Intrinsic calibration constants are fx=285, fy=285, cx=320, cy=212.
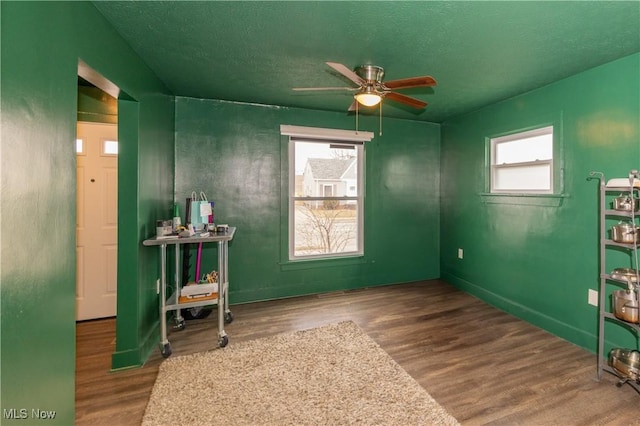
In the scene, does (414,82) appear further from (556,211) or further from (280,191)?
(280,191)

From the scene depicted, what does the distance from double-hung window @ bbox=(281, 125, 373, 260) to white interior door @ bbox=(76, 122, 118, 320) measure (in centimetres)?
197

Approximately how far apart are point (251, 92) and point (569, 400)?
3.73 meters

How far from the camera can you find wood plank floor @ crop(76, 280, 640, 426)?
5.88 ft

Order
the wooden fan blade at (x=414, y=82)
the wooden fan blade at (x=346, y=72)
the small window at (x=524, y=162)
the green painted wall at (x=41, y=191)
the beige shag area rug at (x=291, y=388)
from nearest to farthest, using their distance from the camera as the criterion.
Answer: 1. the green painted wall at (x=41, y=191)
2. the beige shag area rug at (x=291, y=388)
3. the wooden fan blade at (x=346, y=72)
4. the wooden fan blade at (x=414, y=82)
5. the small window at (x=524, y=162)

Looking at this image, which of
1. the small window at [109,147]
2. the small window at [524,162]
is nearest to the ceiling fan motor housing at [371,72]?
the small window at [524,162]

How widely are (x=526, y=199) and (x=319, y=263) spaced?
2.54m

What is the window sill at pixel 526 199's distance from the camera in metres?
2.79

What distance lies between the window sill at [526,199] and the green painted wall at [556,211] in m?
0.01

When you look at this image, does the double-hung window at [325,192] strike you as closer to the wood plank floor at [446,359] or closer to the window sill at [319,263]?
the window sill at [319,263]

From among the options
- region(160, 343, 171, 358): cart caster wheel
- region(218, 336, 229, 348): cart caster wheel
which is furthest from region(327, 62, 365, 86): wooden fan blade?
region(160, 343, 171, 358): cart caster wheel

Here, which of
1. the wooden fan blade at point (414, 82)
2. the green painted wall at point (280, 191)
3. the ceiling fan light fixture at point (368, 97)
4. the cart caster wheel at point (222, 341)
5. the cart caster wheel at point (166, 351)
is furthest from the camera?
the green painted wall at point (280, 191)

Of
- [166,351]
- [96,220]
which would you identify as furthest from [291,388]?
[96,220]

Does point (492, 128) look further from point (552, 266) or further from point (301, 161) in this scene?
point (301, 161)

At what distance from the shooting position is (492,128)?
138 inches
